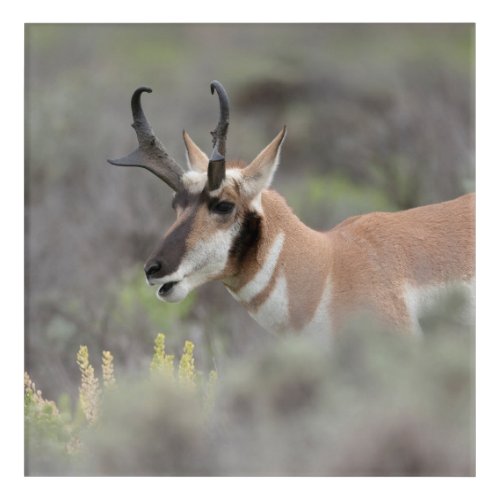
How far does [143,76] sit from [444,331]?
1155cm

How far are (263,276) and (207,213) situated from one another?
0.60 metres

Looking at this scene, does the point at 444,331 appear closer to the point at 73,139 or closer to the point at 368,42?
the point at 368,42

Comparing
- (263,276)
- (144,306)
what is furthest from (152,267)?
(144,306)

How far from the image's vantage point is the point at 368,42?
15211mm

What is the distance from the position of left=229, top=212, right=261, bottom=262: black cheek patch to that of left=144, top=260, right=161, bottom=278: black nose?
0.57m

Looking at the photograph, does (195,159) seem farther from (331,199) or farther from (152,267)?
(331,199)

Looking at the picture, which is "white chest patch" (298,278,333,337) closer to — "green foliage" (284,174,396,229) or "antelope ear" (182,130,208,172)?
"antelope ear" (182,130,208,172)

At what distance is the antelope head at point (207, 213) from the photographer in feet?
23.7

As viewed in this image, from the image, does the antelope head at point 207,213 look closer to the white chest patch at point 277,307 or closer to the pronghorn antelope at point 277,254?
the pronghorn antelope at point 277,254

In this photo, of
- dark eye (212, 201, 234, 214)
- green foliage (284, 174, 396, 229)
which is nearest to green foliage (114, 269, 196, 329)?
green foliage (284, 174, 396, 229)

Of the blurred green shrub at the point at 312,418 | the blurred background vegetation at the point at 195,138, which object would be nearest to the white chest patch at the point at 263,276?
the blurred green shrub at the point at 312,418

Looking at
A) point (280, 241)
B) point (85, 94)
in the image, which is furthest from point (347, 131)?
point (280, 241)

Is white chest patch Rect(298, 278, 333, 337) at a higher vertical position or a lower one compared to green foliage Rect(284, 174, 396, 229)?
lower

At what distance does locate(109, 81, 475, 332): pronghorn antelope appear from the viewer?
7336 mm
